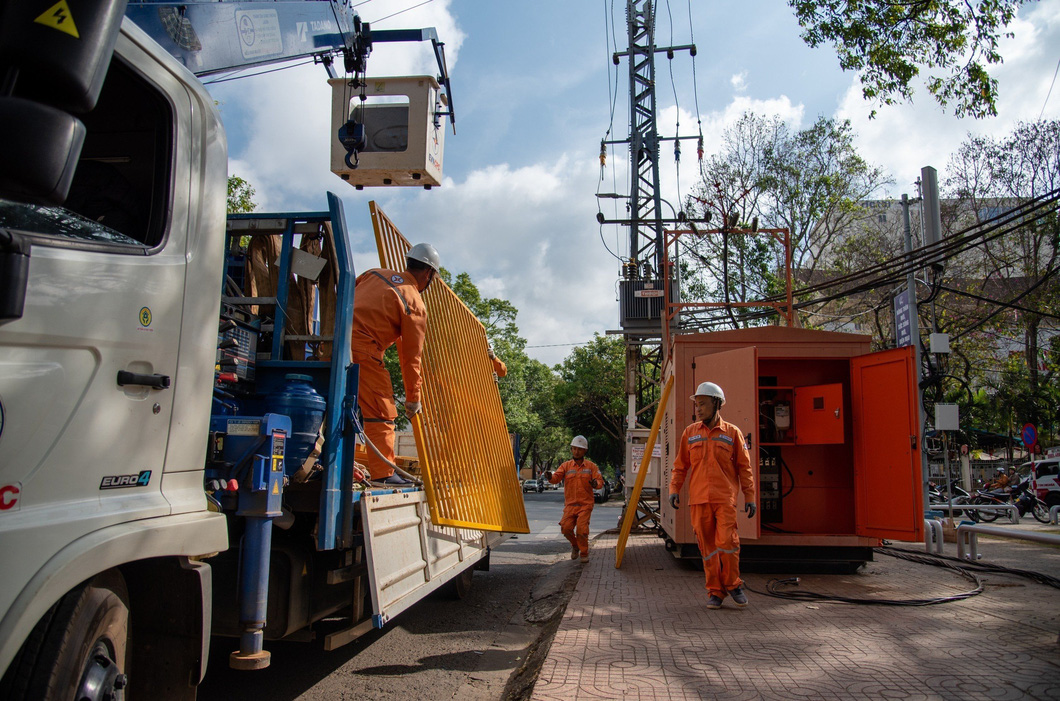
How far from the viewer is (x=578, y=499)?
10.1 metres

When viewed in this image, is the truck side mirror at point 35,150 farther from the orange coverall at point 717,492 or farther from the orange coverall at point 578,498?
the orange coverall at point 578,498

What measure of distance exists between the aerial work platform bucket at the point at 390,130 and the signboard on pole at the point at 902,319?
9580 mm

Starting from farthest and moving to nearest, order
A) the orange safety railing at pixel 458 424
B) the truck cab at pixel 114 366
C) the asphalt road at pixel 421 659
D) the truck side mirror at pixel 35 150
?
the orange safety railing at pixel 458 424 → the asphalt road at pixel 421 659 → the truck cab at pixel 114 366 → the truck side mirror at pixel 35 150

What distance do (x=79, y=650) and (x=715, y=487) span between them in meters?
5.13

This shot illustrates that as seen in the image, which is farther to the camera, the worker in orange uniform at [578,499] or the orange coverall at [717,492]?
the worker in orange uniform at [578,499]

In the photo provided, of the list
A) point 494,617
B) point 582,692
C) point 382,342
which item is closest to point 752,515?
point 494,617

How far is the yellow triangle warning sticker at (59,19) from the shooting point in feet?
5.21

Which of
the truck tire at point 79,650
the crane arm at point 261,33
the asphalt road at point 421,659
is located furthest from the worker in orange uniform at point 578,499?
the truck tire at point 79,650

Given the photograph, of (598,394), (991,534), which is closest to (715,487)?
(991,534)

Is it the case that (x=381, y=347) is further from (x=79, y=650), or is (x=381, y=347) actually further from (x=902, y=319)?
(x=902, y=319)

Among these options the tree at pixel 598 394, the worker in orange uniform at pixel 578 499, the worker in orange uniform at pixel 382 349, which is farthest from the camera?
the tree at pixel 598 394

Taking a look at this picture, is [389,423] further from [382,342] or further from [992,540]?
[992,540]

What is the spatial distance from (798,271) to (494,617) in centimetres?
2192

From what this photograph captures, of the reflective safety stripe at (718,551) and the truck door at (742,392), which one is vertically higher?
the truck door at (742,392)
